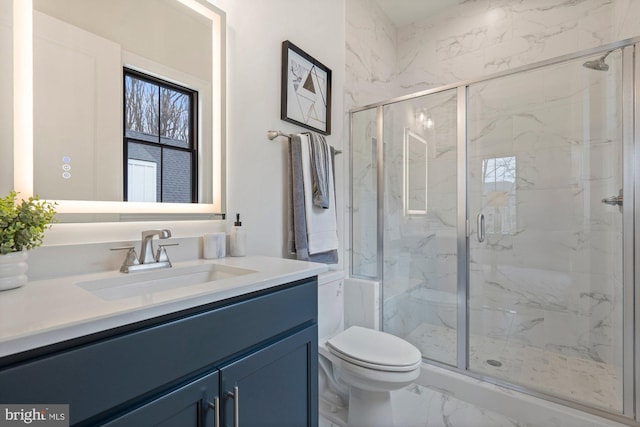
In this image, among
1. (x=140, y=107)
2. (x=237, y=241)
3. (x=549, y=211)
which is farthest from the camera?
(x=549, y=211)

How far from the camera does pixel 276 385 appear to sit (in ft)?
2.95

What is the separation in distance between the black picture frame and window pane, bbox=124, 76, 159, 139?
2.16 ft

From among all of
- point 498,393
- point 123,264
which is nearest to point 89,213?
point 123,264

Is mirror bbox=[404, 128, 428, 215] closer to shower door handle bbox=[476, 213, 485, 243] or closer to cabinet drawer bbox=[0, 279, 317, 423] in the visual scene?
shower door handle bbox=[476, 213, 485, 243]

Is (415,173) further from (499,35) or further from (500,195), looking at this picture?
(499,35)

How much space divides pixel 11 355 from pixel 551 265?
256cm

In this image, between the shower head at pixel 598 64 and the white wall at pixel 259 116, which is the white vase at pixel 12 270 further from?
the shower head at pixel 598 64

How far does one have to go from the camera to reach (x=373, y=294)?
77.9 inches

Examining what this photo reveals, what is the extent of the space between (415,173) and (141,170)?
1845mm

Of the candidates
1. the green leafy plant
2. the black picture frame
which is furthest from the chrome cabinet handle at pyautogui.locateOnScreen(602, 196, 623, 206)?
the green leafy plant

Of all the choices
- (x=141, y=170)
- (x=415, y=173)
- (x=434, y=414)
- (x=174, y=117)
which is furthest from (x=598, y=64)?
(x=141, y=170)

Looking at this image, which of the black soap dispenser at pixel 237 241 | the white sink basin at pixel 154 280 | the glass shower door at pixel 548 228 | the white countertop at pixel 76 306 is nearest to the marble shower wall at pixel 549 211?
the glass shower door at pixel 548 228

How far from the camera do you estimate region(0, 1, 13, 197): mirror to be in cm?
82

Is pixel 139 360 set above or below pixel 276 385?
above
